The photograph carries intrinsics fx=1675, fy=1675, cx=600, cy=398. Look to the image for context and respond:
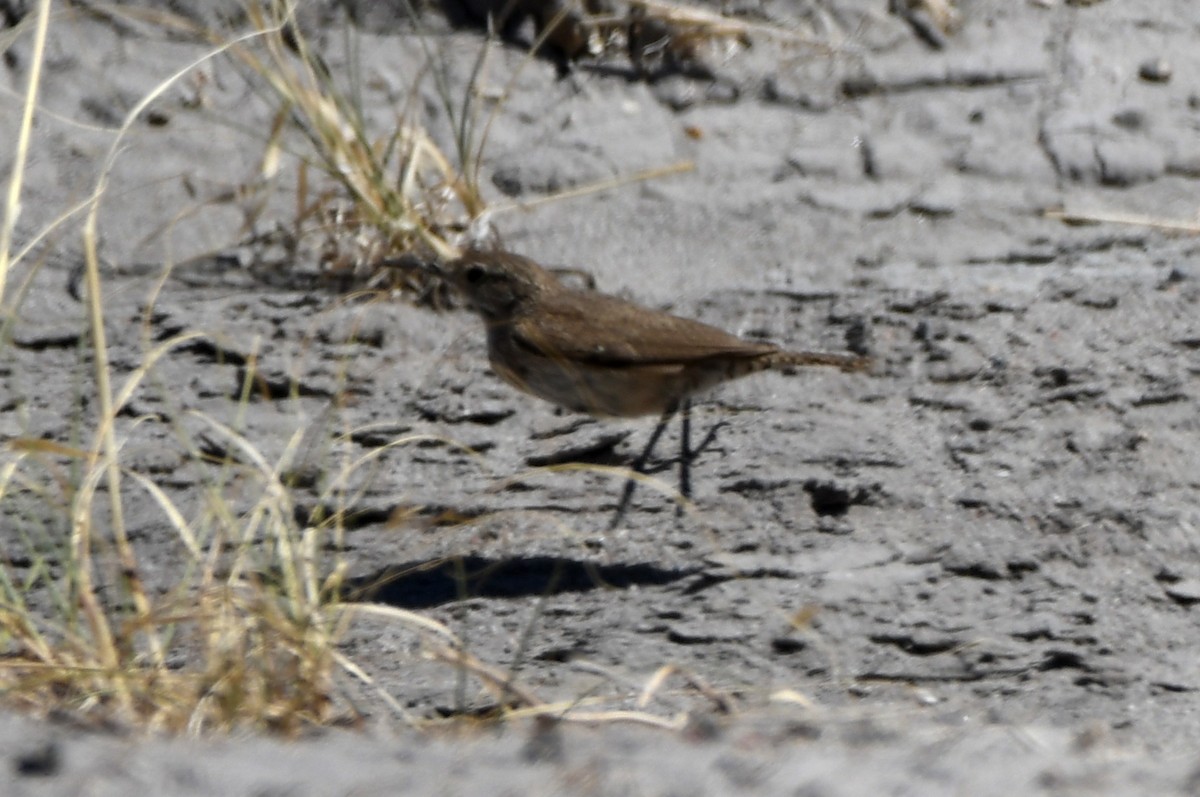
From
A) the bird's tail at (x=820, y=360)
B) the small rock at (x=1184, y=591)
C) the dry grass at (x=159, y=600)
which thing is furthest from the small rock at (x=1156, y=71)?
the dry grass at (x=159, y=600)

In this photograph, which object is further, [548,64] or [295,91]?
[548,64]

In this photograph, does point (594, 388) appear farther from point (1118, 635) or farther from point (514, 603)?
point (1118, 635)

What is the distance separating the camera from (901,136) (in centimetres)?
645

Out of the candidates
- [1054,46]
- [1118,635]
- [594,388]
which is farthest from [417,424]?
[1054,46]

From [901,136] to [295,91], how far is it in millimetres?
2341

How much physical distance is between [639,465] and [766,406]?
0.47m

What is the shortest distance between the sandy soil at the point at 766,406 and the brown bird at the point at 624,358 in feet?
0.45

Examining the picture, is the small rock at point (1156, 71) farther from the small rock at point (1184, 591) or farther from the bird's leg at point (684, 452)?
the small rock at point (1184, 591)

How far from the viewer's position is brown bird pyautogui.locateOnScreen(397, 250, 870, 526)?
491 centimetres

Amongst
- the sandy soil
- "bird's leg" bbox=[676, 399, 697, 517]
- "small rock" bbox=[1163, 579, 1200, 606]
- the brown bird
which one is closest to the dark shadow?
the sandy soil

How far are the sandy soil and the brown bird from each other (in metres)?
0.14

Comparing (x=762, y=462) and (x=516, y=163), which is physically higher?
(x=516, y=163)

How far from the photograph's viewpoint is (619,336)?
198 inches

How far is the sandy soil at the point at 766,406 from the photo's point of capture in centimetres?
256
